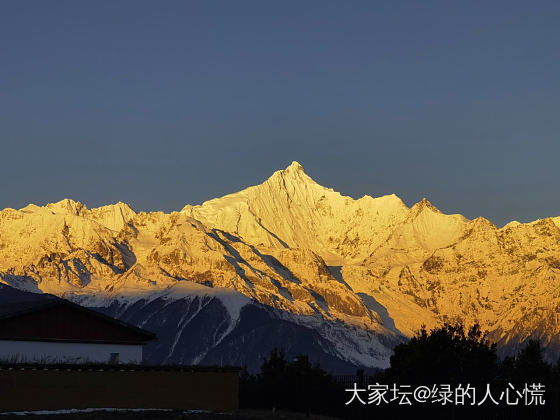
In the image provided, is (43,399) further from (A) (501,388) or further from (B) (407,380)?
(A) (501,388)

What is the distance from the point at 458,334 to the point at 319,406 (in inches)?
1084

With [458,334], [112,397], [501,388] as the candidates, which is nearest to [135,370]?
[112,397]

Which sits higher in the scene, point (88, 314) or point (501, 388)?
point (88, 314)

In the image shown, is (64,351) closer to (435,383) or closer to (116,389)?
(116,389)

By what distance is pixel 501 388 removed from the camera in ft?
154

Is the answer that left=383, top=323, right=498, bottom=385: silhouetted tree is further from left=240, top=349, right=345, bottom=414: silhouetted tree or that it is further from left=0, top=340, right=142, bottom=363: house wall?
left=0, top=340, right=142, bottom=363: house wall

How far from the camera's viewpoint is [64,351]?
2547 inches

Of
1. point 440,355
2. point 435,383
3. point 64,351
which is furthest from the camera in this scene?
point 440,355

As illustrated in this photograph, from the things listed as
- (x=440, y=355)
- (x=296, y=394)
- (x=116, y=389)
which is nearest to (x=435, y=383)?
(x=296, y=394)

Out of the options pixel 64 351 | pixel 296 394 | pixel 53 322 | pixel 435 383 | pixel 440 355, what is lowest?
pixel 435 383

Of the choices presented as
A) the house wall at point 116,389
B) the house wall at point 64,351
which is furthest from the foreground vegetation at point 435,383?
the house wall at point 64,351

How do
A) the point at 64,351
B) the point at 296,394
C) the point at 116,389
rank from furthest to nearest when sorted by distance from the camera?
the point at 64,351
the point at 296,394
the point at 116,389

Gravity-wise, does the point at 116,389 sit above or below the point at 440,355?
below

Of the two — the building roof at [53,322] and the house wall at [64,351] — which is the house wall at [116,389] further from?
the building roof at [53,322]
